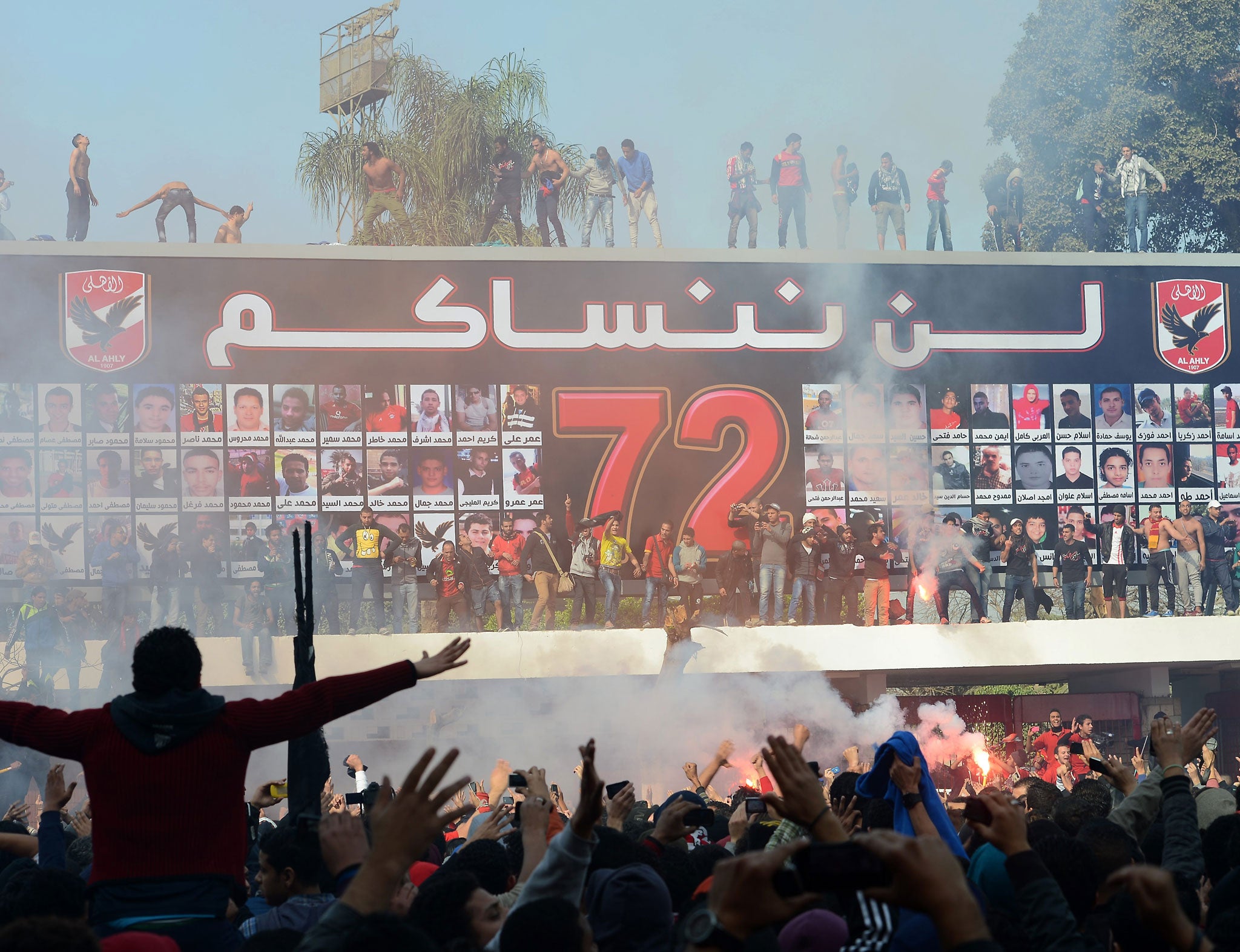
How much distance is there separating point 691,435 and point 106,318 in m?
8.68

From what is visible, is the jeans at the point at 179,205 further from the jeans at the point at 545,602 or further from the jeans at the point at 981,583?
the jeans at the point at 981,583

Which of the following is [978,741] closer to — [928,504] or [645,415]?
[928,504]

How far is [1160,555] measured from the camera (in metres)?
20.9

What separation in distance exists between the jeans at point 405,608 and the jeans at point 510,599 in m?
1.22

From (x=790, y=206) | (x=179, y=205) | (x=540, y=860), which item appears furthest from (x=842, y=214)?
(x=540, y=860)

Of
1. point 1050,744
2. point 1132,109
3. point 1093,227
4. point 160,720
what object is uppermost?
point 1132,109

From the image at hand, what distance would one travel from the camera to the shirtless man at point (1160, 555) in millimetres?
20875

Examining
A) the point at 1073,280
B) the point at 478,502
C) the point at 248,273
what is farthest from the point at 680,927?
the point at 1073,280

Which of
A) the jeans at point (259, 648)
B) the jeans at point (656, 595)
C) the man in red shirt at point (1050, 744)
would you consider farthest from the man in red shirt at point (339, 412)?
the man in red shirt at point (1050, 744)

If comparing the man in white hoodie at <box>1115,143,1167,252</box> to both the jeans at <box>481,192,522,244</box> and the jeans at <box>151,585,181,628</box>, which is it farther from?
the jeans at <box>151,585,181,628</box>

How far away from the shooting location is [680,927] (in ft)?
10.2

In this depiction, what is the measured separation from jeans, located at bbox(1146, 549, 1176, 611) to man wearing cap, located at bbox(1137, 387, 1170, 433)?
6.62 feet

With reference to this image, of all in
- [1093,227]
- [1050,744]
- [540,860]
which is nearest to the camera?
[540,860]

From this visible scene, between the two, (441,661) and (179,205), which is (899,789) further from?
(179,205)
